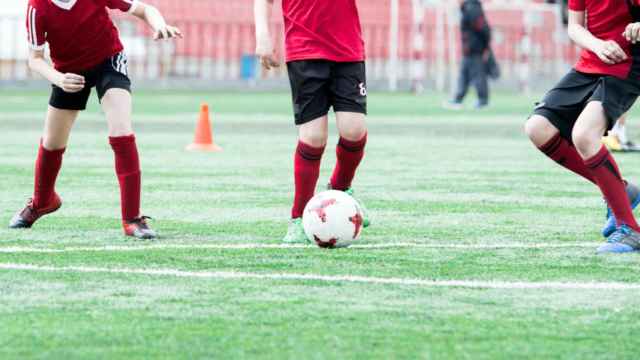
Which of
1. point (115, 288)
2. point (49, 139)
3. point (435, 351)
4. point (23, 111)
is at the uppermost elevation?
point (435, 351)

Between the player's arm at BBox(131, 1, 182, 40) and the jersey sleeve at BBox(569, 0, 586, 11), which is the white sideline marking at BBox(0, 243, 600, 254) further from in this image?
the jersey sleeve at BBox(569, 0, 586, 11)

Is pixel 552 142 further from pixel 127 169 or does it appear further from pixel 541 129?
pixel 127 169

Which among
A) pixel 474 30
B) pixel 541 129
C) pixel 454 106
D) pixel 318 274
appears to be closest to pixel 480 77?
pixel 454 106

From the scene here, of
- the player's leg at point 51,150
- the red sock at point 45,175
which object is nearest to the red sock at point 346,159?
the player's leg at point 51,150

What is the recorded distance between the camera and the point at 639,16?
24.1 feet

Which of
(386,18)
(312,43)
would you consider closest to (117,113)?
(312,43)

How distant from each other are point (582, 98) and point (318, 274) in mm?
1858

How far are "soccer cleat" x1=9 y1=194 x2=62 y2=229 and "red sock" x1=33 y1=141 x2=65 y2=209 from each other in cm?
2

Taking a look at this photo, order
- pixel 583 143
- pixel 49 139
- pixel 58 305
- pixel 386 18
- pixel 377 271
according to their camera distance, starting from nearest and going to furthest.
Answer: pixel 58 305
pixel 377 271
pixel 583 143
pixel 49 139
pixel 386 18

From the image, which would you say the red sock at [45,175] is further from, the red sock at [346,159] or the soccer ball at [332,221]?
the soccer ball at [332,221]

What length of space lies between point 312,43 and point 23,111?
15117 millimetres

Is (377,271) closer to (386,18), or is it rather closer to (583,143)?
(583,143)

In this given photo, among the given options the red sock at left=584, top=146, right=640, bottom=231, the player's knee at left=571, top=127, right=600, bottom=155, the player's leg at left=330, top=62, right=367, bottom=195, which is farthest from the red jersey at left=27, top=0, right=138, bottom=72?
the red sock at left=584, top=146, right=640, bottom=231

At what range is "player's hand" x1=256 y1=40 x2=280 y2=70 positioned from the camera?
766cm
